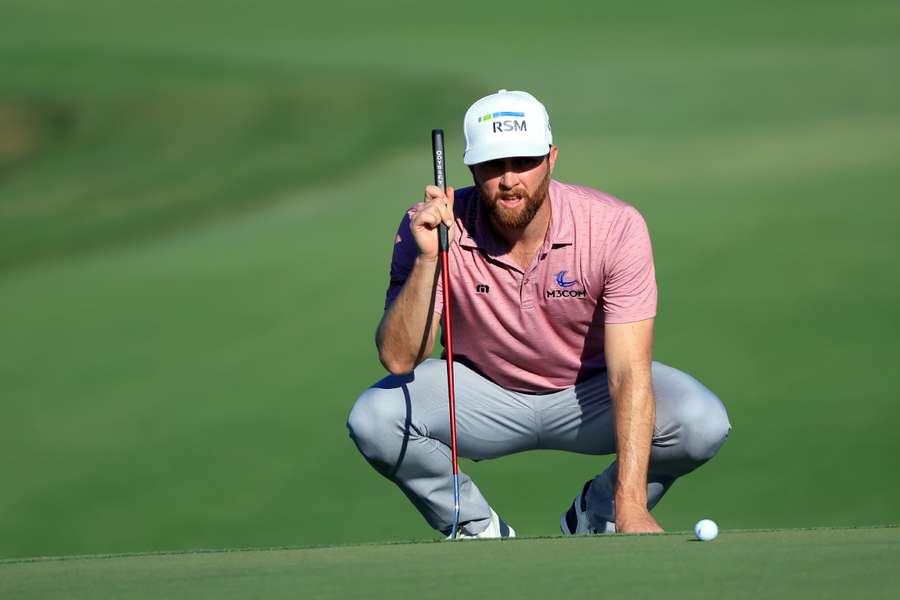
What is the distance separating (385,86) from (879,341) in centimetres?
812

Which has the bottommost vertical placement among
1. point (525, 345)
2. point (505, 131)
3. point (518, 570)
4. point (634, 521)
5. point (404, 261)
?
point (634, 521)

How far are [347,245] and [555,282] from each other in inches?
203

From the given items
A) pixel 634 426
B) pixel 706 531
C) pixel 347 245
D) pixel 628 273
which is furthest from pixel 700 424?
pixel 347 245

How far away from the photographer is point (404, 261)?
14.1 feet

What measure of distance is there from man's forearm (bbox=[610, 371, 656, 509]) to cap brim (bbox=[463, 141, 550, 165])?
639 mm

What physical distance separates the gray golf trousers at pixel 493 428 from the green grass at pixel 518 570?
3.84ft

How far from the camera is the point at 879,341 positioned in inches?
270

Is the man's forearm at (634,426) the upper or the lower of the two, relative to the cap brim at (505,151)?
lower

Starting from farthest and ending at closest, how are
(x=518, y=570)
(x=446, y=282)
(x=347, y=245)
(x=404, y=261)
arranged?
1. (x=347, y=245)
2. (x=404, y=261)
3. (x=446, y=282)
4. (x=518, y=570)

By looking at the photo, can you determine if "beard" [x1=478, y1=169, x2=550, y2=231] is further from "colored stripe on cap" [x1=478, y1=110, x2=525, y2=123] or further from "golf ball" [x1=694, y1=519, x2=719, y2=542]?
"golf ball" [x1=694, y1=519, x2=719, y2=542]

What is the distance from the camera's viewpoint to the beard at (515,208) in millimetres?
4098

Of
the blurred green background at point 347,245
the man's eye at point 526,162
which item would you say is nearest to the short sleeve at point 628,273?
the man's eye at point 526,162

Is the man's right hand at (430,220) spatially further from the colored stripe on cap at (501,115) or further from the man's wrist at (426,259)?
the colored stripe on cap at (501,115)

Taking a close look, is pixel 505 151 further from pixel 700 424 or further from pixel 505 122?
pixel 700 424
